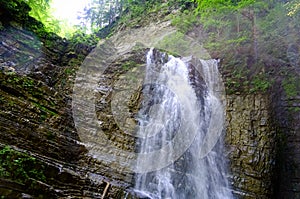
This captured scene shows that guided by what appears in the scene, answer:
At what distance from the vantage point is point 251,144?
7.84 meters

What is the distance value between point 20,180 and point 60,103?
291 cm

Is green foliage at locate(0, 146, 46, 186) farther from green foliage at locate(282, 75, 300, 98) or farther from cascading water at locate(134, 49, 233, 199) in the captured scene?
green foliage at locate(282, 75, 300, 98)

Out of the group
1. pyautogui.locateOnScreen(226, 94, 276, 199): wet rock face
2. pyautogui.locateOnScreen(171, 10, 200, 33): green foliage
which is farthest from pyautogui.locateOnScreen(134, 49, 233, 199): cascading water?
pyautogui.locateOnScreen(171, 10, 200, 33): green foliage

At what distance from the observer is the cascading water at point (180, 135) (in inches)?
276

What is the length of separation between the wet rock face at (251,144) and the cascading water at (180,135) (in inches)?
13.5

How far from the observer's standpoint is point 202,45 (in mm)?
12852

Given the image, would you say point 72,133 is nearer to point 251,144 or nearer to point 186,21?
point 251,144

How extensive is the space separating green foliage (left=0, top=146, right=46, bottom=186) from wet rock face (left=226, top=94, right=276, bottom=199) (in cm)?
525

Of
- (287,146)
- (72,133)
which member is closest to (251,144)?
(287,146)

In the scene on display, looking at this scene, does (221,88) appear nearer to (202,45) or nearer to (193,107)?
(193,107)

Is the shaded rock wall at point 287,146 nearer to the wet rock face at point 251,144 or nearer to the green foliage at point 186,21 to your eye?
the wet rock face at point 251,144

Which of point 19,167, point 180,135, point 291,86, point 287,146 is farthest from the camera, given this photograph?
point 291,86

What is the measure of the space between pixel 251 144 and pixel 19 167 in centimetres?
633

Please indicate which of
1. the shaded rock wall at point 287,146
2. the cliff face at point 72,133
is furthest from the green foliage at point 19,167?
the shaded rock wall at point 287,146
